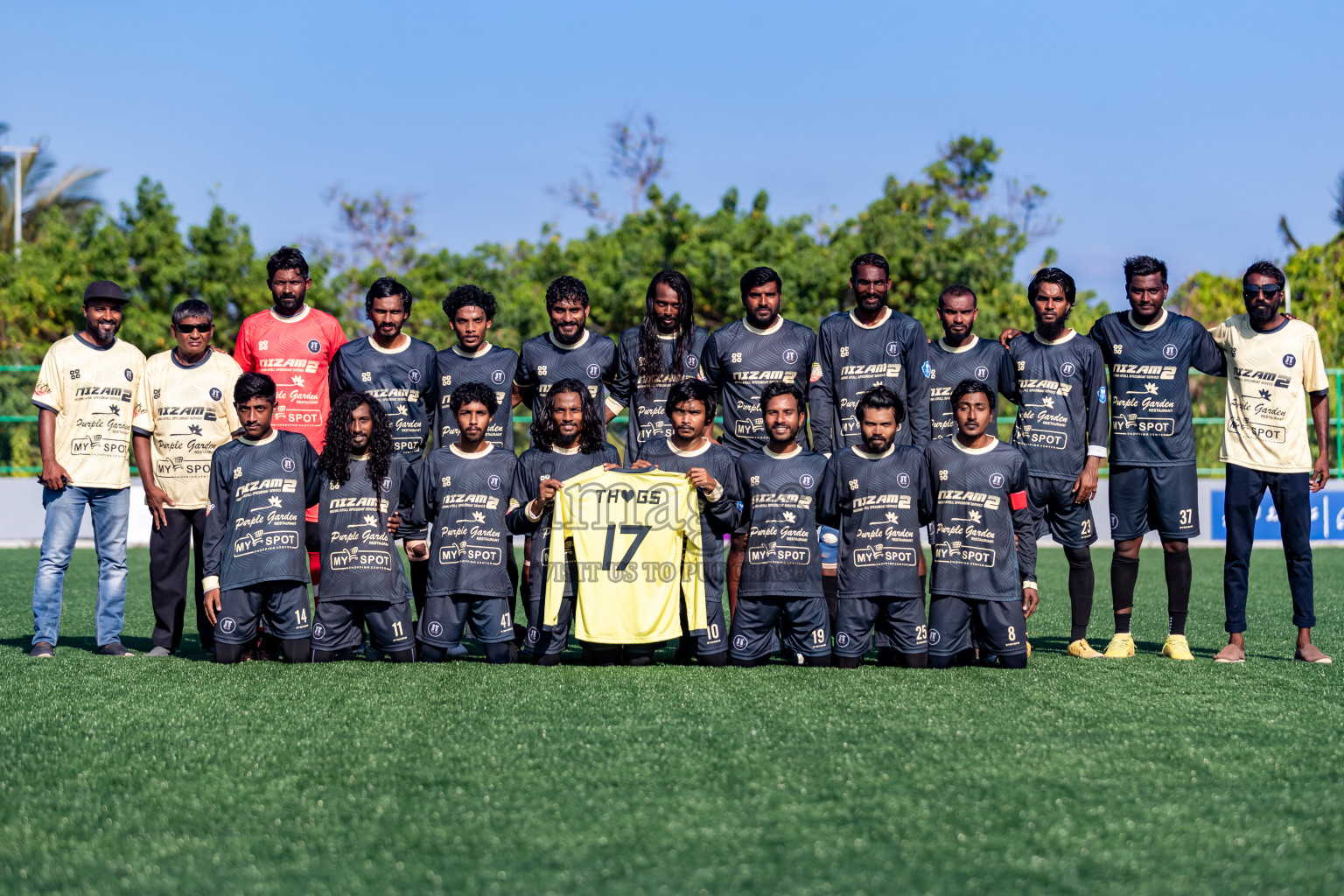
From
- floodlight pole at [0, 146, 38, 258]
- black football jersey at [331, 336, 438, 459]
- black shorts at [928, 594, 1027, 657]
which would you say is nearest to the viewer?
black shorts at [928, 594, 1027, 657]

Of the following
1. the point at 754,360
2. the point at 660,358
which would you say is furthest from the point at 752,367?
the point at 660,358

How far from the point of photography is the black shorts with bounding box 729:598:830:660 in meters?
6.08

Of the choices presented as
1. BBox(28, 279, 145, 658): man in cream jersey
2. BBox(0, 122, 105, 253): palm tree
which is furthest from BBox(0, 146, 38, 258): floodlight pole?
BBox(28, 279, 145, 658): man in cream jersey

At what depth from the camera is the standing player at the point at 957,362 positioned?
6.52 m

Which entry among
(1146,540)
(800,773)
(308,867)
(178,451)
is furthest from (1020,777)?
(1146,540)

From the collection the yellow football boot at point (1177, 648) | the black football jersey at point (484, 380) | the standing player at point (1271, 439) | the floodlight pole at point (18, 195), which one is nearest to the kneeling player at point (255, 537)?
the black football jersey at point (484, 380)

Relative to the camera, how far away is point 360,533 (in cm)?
635

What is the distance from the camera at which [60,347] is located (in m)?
6.66

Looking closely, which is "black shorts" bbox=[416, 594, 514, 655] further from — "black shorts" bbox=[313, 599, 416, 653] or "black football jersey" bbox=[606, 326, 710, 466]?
"black football jersey" bbox=[606, 326, 710, 466]

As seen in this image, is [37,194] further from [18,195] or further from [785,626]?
[785,626]

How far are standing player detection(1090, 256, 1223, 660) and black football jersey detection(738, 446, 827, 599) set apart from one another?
1.72 metres

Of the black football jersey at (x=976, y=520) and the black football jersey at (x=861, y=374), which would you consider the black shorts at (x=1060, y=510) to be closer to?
the black football jersey at (x=976, y=520)

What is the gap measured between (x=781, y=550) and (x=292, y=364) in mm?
2887

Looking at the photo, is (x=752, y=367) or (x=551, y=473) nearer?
(x=551, y=473)
